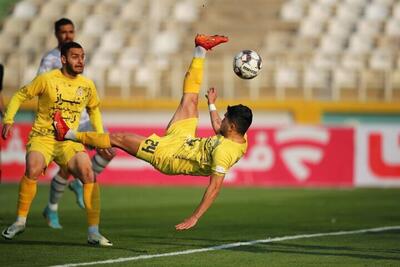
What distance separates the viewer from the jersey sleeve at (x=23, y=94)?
40.8ft

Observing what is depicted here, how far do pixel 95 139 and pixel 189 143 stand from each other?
1.02 meters

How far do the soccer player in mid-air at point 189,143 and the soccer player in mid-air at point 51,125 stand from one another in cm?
20

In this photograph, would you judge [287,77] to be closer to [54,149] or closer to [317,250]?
[54,149]

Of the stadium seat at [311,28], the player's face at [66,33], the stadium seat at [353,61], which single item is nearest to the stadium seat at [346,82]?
the stadium seat at [353,61]

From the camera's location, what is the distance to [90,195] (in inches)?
482

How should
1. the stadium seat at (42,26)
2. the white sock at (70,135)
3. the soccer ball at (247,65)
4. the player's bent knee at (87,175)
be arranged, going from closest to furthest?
the white sock at (70,135) → the player's bent knee at (87,175) → the soccer ball at (247,65) → the stadium seat at (42,26)

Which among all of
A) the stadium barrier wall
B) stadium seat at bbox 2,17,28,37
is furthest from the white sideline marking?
stadium seat at bbox 2,17,28,37

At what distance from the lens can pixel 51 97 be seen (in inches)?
492

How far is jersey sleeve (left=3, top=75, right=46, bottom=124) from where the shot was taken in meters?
12.4

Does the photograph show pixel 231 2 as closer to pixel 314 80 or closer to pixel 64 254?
pixel 314 80

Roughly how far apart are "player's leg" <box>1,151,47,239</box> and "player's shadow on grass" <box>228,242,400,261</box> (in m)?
2.43

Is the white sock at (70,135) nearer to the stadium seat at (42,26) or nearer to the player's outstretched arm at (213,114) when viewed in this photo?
the player's outstretched arm at (213,114)

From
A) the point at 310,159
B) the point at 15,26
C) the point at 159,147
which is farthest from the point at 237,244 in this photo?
the point at 15,26

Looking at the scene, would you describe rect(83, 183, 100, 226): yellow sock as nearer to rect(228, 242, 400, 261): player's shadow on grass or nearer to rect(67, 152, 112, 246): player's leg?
rect(67, 152, 112, 246): player's leg
